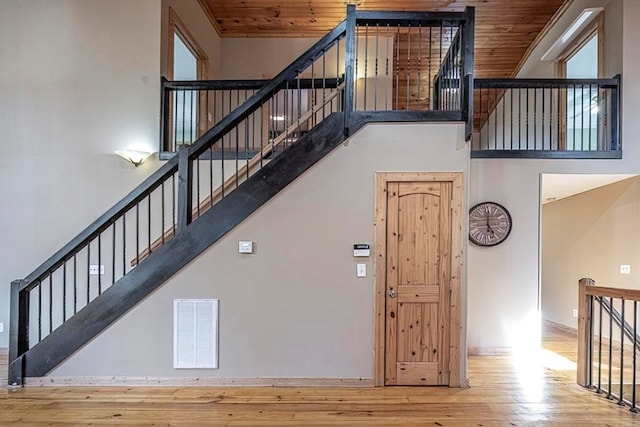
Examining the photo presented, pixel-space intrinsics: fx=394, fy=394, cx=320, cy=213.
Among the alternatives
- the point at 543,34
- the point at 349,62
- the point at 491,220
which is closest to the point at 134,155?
the point at 349,62

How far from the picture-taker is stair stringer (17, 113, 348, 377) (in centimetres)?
353

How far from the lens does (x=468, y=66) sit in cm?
359

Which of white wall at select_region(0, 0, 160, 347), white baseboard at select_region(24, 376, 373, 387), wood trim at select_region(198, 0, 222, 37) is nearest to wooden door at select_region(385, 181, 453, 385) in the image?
white baseboard at select_region(24, 376, 373, 387)

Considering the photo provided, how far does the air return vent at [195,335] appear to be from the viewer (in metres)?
3.56

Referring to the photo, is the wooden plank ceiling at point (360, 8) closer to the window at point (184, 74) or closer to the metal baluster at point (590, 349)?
the window at point (184, 74)

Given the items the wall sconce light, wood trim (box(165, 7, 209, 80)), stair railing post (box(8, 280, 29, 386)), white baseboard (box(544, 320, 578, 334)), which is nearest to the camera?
stair railing post (box(8, 280, 29, 386))

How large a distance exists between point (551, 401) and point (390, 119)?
2.80m

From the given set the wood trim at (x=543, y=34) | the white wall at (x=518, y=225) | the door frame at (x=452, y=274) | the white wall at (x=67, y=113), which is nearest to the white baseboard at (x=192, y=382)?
the door frame at (x=452, y=274)

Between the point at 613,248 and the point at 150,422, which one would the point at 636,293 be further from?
the point at 150,422

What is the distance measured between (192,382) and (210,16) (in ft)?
17.6

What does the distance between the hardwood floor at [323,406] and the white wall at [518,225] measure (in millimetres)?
967

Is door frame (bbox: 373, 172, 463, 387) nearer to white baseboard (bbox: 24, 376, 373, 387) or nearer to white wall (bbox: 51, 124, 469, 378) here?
white wall (bbox: 51, 124, 469, 378)

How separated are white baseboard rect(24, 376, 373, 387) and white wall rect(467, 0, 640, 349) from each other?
1.98 meters

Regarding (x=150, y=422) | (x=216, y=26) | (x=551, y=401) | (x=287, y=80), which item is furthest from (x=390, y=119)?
(x=216, y=26)
